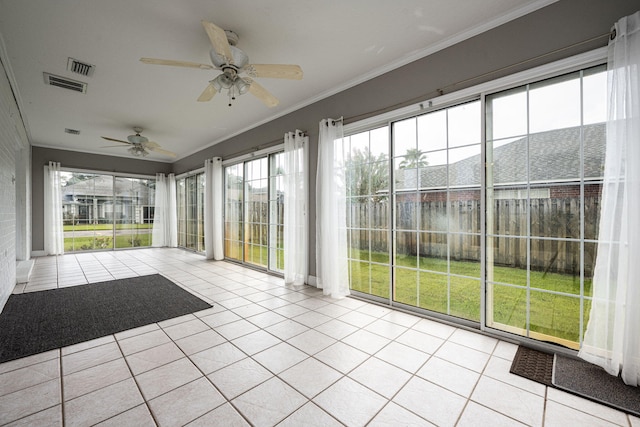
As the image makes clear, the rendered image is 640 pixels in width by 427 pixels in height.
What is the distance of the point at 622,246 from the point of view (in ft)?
5.89

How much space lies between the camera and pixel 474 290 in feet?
8.82

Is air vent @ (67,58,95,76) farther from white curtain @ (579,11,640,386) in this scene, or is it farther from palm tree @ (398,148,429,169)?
white curtain @ (579,11,640,386)

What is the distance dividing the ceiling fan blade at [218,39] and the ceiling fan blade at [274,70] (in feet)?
0.69

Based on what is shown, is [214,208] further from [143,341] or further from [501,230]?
[501,230]

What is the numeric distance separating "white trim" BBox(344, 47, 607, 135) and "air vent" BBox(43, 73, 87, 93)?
149 inches

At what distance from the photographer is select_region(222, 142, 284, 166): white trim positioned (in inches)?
188

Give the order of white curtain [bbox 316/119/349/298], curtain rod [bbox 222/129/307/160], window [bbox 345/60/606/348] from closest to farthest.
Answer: window [bbox 345/60/606/348]
white curtain [bbox 316/119/349/298]
curtain rod [bbox 222/129/307/160]

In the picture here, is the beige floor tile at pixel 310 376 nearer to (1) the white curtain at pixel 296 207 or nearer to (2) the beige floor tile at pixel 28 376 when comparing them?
(2) the beige floor tile at pixel 28 376

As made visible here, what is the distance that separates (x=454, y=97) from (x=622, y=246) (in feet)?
5.79

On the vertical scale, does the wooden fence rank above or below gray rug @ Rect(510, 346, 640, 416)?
above

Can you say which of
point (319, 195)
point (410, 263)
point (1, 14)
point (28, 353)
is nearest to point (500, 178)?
point (410, 263)

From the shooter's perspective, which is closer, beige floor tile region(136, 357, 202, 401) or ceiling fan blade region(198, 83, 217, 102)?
beige floor tile region(136, 357, 202, 401)

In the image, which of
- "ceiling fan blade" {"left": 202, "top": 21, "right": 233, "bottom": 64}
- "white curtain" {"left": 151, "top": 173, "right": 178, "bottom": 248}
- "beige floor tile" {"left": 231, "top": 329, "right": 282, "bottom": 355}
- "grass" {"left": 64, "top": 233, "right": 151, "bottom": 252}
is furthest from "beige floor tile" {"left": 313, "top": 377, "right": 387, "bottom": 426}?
"grass" {"left": 64, "top": 233, "right": 151, "bottom": 252}

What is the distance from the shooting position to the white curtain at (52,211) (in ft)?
22.0
